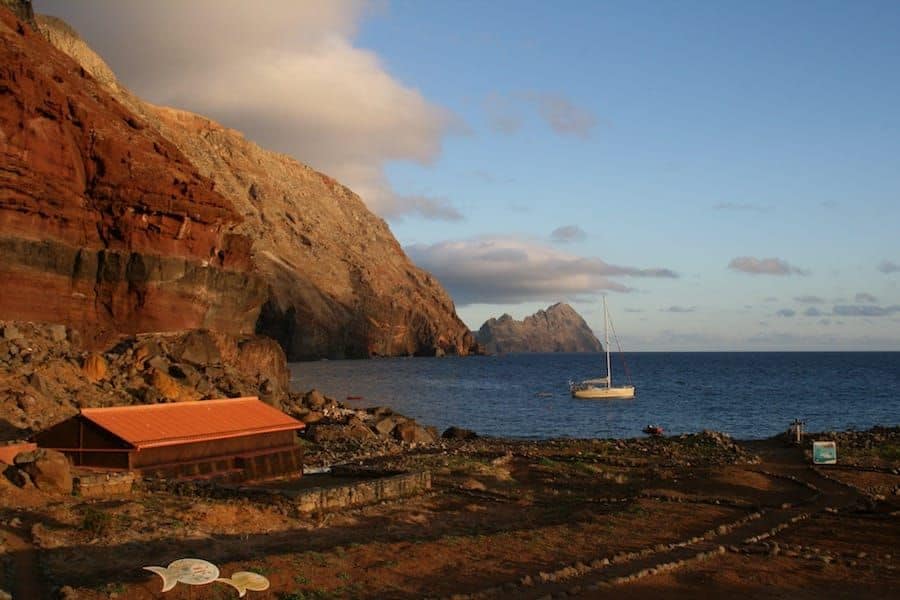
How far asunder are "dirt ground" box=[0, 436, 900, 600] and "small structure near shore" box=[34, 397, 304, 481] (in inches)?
115

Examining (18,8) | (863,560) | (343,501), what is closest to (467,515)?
(343,501)

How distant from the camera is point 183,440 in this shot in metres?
28.3

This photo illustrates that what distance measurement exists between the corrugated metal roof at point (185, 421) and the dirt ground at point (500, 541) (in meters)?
3.45

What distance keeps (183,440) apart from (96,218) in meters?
37.5

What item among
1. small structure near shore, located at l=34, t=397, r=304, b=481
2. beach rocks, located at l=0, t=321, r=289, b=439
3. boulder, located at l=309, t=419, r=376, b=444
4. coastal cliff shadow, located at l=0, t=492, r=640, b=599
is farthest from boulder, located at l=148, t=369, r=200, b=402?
coastal cliff shadow, located at l=0, t=492, r=640, b=599

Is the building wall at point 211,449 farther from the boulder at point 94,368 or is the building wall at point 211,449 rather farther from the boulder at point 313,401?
the boulder at point 313,401

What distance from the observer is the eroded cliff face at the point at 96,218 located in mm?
52781

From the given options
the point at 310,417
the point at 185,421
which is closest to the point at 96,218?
the point at 310,417

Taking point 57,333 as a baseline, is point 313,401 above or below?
below

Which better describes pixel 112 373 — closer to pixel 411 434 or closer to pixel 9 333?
pixel 9 333

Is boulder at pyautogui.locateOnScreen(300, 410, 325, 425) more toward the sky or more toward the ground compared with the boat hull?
more toward the sky

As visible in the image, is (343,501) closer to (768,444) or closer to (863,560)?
(863,560)

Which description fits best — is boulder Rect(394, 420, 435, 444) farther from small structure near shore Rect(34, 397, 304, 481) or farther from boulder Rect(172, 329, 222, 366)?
small structure near shore Rect(34, 397, 304, 481)

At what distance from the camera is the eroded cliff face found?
5278 centimetres
